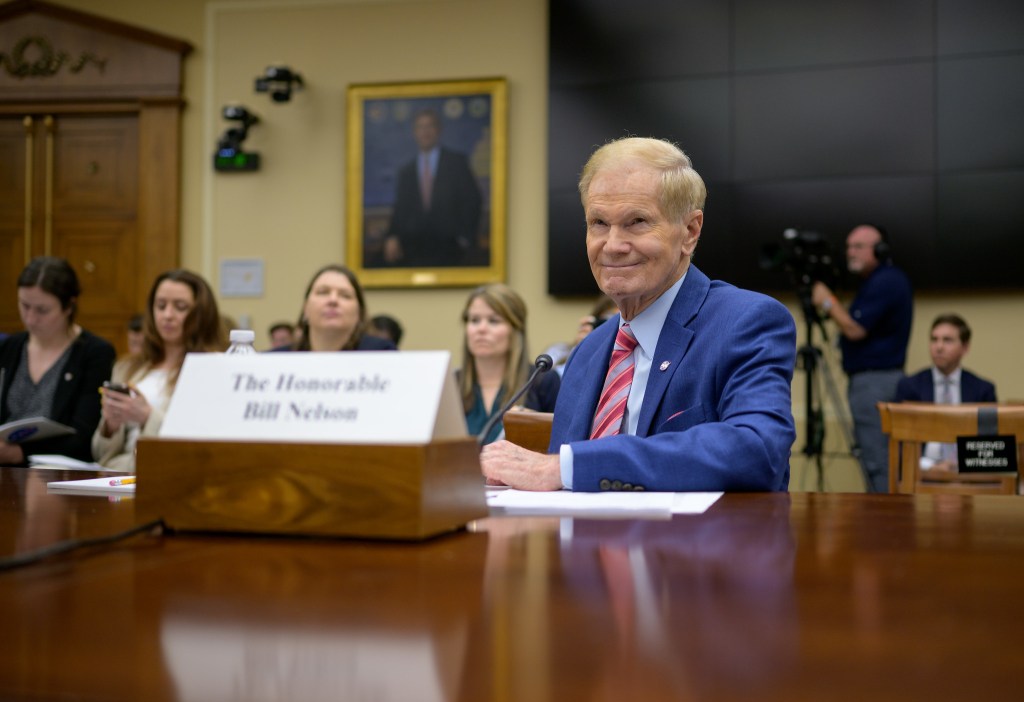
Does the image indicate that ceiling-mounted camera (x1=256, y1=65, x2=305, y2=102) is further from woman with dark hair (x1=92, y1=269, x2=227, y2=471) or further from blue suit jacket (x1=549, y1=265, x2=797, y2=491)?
blue suit jacket (x1=549, y1=265, x2=797, y2=491)

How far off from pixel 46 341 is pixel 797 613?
3.64 m

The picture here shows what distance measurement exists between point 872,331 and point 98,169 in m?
5.12

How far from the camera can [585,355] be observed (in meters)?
1.98

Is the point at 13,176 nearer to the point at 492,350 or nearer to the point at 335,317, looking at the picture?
the point at 335,317

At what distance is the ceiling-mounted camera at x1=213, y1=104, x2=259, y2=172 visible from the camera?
22.0ft

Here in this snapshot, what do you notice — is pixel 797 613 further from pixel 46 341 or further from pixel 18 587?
pixel 46 341

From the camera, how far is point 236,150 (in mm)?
6832

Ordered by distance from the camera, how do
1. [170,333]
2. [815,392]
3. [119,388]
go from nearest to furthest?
[119,388], [170,333], [815,392]

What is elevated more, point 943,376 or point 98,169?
point 98,169

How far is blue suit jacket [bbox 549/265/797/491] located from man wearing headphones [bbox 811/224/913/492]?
3848mm

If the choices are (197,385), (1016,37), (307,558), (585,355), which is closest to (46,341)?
(585,355)

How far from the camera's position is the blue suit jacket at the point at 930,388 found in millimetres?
5242

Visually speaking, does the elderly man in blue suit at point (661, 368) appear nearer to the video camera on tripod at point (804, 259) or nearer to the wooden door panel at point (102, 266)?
the video camera on tripod at point (804, 259)

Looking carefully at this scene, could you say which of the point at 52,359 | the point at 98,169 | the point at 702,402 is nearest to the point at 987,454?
the point at 702,402
